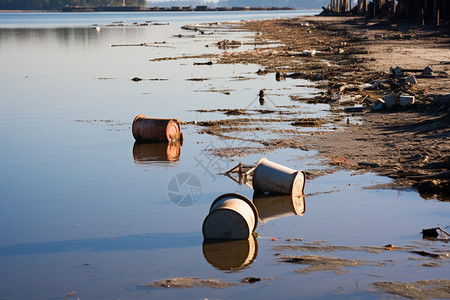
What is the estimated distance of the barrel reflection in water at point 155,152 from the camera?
1188 centimetres

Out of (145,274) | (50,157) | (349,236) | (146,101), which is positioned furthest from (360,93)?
(145,274)

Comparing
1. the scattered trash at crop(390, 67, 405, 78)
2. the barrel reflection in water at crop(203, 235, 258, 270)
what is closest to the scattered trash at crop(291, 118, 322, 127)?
the scattered trash at crop(390, 67, 405, 78)

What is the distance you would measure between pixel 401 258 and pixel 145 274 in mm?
Answer: 2499

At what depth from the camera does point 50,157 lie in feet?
39.9

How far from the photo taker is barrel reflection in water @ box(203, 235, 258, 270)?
271 inches

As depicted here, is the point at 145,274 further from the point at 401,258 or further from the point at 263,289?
the point at 401,258

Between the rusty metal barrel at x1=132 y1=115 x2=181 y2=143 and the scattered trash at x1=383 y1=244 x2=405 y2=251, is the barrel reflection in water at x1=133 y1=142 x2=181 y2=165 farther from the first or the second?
the scattered trash at x1=383 y1=244 x2=405 y2=251

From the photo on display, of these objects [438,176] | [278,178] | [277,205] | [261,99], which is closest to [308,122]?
[261,99]

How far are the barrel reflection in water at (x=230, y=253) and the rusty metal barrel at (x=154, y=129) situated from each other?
558cm

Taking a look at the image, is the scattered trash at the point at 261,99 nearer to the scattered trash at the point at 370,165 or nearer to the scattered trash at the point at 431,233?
the scattered trash at the point at 370,165

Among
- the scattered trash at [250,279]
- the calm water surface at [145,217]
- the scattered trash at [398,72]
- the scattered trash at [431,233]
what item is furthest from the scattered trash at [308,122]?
the scattered trash at [250,279]

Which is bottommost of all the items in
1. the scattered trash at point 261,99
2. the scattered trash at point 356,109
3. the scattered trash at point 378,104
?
the scattered trash at point 261,99

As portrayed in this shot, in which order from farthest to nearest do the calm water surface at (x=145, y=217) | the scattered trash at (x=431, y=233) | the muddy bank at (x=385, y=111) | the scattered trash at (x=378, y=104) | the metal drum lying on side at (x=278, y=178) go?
the scattered trash at (x=378, y=104) < the muddy bank at (x=385, y=111) < the metal drum lying on side at (x=278, y=178) < the scattered trash at (x=431, y=233) < the calm water surface at (x=145, y=217)

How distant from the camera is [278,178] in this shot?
9.12 metres
